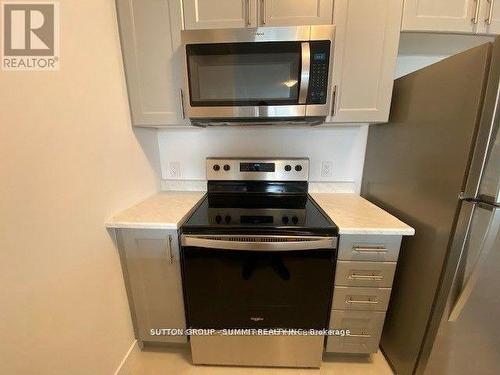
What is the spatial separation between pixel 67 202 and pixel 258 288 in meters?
0.96

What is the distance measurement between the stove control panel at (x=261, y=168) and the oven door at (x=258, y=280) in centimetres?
61

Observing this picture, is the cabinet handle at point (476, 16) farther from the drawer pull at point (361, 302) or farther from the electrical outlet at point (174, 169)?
the electrical outlet at point (174, 169)

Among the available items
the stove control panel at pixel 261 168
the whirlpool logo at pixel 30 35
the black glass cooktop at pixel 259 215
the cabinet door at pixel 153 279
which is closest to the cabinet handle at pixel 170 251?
the cabinet door at pixel 153 279

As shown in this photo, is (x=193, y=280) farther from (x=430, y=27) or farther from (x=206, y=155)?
(x=430, y=27)

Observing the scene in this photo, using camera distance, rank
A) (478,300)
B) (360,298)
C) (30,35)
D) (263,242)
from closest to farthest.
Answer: (30,35) < (478,300) < (263,242) < (360,298)

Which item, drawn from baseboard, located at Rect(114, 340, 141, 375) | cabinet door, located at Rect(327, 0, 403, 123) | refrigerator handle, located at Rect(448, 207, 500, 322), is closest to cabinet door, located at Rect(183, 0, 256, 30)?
cabinet door, located at Rect(327, 0, 403, 123)

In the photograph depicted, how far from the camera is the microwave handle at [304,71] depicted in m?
1.09

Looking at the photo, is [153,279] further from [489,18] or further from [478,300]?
[489,18]

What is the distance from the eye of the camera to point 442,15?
1.13 meters

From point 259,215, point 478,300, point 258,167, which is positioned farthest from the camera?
point 258,167

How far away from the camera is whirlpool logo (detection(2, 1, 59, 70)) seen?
72cm

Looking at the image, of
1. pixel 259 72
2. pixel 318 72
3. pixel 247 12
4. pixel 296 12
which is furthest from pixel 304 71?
pixel 247 12

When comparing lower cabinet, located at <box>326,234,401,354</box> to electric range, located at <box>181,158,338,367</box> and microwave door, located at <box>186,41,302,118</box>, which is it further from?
microwave door, located at <box>186,41,302,118</box>

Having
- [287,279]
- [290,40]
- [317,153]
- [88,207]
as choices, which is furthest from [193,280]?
[290,40]
